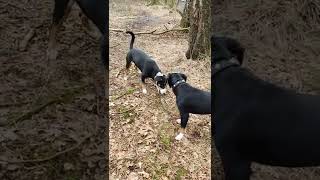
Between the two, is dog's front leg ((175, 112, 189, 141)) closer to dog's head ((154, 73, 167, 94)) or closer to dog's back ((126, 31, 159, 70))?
dog's head ((154, 73, 167, 94))

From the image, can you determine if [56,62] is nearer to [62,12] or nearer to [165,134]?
[62,12]

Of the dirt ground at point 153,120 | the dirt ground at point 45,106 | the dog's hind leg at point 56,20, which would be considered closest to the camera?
the dog's hind leg at point 56,20

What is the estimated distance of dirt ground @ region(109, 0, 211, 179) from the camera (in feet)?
12.0

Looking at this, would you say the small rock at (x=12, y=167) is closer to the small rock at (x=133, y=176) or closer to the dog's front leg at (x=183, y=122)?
the small rock at (x=133, y=176)

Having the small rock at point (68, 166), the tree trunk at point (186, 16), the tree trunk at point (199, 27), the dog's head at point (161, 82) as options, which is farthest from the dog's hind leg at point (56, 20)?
the tree trunk at point (186, 16)

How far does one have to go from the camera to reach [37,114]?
338 cm

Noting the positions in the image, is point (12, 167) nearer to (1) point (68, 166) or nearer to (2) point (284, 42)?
(1) point (68, 166)

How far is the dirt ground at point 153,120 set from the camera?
3.66 meters

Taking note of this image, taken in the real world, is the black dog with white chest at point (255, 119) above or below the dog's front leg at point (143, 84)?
above

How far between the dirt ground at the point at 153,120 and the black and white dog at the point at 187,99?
7.7 inches

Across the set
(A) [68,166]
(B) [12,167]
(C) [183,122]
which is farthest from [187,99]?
(B) [12,167]

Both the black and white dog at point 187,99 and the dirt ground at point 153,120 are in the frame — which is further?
the black and white dog at point 187,99

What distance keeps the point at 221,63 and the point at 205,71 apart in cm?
268

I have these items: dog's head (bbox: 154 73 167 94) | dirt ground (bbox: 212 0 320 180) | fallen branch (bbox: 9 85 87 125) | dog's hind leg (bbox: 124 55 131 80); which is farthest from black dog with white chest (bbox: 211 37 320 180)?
dog's hind leg (bbox: 124 55 131 80)
